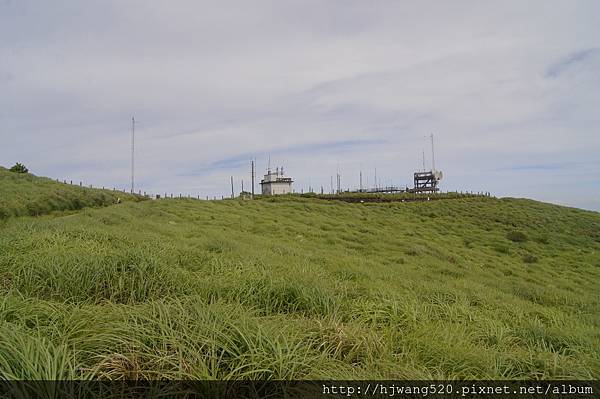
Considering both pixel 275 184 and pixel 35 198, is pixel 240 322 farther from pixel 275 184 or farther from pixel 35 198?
pixel 275 184

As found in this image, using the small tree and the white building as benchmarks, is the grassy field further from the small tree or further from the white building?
the white building

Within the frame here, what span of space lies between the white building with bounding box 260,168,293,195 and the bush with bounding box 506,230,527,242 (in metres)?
31.4

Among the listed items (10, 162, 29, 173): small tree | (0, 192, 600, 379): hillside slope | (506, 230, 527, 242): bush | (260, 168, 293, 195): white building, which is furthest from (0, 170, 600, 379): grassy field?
(260, 168, 293, 195): white building

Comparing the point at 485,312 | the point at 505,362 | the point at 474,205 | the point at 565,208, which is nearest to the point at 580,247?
the point at 474,205

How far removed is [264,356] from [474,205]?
3512 centimetres

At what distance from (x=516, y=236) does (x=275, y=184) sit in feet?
109

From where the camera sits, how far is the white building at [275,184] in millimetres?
51531

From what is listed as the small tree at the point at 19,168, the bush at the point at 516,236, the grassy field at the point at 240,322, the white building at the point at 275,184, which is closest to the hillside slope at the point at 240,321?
the grassy field at the point at 240,322

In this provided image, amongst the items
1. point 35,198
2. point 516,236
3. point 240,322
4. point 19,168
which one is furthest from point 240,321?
point 19,168

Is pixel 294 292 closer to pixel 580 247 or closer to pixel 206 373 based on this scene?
pixel 206 373

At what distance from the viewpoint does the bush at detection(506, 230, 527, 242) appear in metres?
22.8

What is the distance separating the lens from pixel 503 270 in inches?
549

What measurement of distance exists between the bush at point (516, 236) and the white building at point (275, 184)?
31.4m

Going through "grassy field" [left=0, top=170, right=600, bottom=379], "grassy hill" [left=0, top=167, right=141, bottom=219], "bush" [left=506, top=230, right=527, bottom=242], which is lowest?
"bush" [left=506, top=230, right=527, bottom=242]
